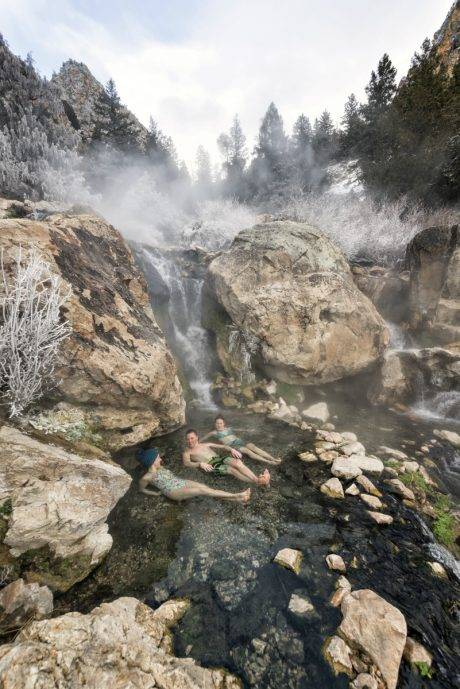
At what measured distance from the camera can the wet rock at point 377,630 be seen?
252 cm

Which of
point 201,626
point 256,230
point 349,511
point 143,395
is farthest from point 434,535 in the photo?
point 256,230

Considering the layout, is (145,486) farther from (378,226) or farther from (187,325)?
(378,226)

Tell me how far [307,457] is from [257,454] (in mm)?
1074

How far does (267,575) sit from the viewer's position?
11.4 feet

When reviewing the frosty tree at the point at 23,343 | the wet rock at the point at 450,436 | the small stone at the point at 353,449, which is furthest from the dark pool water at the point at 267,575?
the wet rock at the point at 450,436

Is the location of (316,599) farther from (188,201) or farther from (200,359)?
(188,201)

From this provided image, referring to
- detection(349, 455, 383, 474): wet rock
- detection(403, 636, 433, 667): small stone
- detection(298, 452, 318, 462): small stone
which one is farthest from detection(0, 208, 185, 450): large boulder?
detection(403, 636, 433, 667): small stone

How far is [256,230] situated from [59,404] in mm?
9260

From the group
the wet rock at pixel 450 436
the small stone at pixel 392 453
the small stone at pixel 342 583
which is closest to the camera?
the small stone at pixel 342 583

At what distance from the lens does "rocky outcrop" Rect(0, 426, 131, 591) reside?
9.89 ft

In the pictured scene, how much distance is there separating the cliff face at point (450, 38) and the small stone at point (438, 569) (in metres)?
33.2

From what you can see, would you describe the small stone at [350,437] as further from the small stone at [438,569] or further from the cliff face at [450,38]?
the cliff face at [450,38]

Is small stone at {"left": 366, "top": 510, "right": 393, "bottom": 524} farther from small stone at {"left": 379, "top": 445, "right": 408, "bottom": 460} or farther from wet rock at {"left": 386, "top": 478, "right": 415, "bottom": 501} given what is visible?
small stone at {"left": 379, "top": 445, "right": 408, "bottom": 460}

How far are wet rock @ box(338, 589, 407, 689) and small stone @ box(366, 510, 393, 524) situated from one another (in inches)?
→ 57.7
